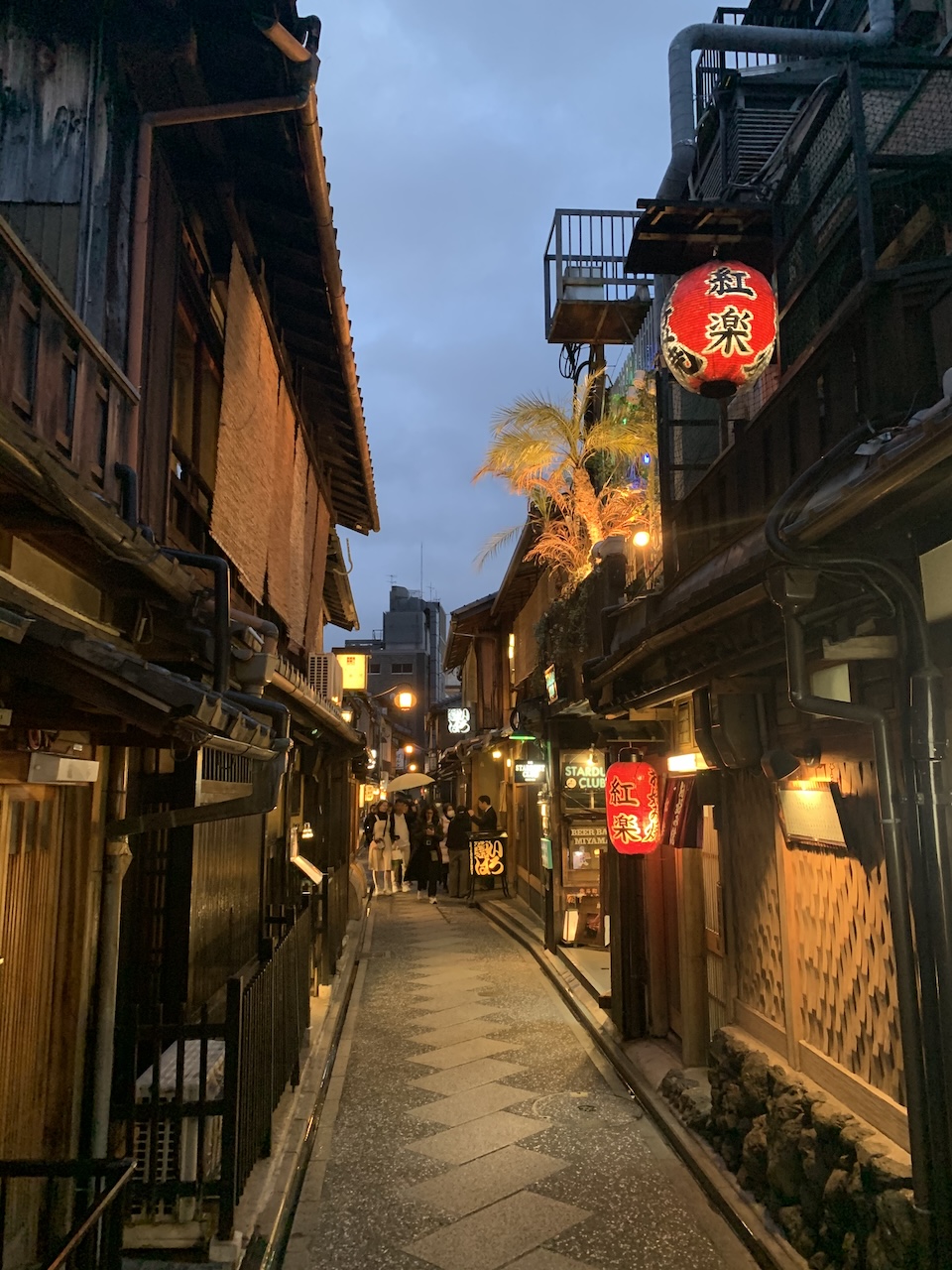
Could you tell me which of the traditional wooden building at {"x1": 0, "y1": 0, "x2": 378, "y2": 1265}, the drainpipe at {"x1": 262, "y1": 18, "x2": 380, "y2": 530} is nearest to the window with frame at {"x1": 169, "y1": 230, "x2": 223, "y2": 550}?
the traditional wooden building at {"x1": 0, "y1": 0, "x2": 378, "y2": 1265}

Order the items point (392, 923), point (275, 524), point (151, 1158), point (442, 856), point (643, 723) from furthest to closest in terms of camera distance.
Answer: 1. point (442, 856)
2. point (392, 923)
3. point (643, 723)
4. point (275, 524)
5. point (151, 1158)

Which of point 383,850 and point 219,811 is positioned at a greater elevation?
point 219,811

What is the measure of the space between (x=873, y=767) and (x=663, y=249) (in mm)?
6841

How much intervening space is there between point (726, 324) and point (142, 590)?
5.85 m

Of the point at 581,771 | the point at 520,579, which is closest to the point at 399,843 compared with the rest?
the point at 520,579

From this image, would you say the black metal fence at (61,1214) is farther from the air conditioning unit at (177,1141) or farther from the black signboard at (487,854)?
the black signboard at (487,854)

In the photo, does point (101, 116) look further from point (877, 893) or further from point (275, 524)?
point (877, 893)

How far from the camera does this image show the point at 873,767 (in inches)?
243

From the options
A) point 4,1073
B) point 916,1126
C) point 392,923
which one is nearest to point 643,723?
point 916,1126

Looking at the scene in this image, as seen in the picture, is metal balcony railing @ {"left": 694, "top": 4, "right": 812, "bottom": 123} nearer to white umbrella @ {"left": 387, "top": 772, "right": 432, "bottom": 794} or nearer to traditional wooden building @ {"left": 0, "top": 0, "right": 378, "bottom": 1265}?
traditional wooden building @ {"left": 0, "top": 0, "right": 378, "bottom": 1265}

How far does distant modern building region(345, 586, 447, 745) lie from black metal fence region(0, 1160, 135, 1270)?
76205 mm

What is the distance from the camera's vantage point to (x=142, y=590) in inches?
281

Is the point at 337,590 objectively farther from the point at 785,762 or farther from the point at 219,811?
the point at 785,762

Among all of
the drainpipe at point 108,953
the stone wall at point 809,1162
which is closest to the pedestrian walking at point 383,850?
the stone wall at point 809,1162
